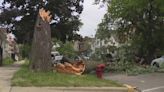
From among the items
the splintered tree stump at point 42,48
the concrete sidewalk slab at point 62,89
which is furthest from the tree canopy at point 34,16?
the concrete sidewalk slab at point 62,89

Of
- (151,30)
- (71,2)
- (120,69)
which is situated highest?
(71,2)

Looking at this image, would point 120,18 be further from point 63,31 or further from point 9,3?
point 9,3

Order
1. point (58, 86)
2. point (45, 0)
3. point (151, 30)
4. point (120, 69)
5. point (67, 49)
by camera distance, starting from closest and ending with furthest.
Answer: point (58, 86) → point (120, 69) → point (151, 30) → point (45, 0) → point (67, 49)

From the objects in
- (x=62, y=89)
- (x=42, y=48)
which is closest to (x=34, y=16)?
(x=42, y=48)

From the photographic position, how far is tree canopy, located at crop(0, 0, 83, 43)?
4719 cm

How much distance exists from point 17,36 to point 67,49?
51631mm

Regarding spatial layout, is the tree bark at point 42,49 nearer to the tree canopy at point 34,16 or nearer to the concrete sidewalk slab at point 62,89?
the concrete sidewalk slab at point 62,89

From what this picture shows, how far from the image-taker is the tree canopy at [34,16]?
4719 centimetres

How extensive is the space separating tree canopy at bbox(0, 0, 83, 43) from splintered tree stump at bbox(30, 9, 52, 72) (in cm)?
2486

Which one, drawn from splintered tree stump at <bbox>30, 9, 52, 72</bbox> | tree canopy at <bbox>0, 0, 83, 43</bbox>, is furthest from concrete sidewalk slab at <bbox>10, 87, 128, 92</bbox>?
tree canopy at <bbox>0, 0, 83, 43</bbox>

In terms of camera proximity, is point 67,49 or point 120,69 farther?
point 67,49

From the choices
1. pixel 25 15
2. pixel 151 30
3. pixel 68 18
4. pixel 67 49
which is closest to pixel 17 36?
pixel 25 15

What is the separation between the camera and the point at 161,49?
144 feet

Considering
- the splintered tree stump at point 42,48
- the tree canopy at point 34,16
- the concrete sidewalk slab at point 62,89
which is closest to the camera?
the concrete sidewalk slab at point 62,89
